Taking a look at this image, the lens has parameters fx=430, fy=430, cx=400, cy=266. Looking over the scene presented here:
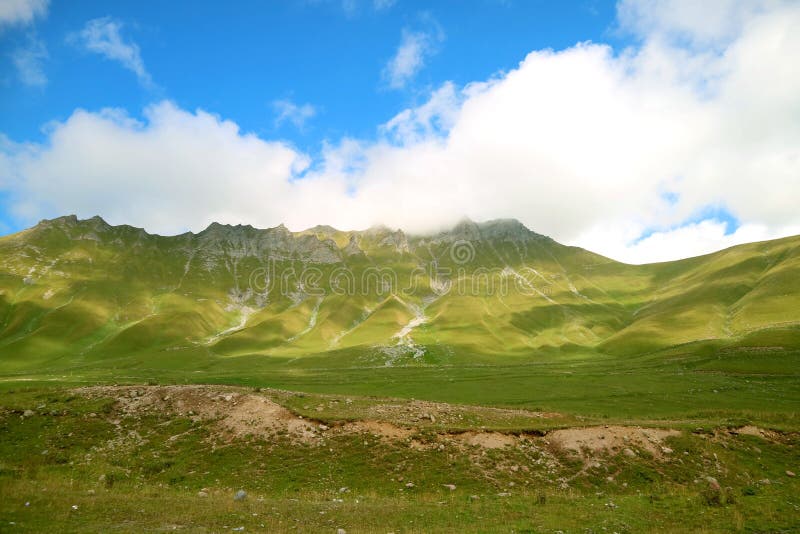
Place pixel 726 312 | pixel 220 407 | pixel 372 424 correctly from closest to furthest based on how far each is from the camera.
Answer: pixel 372 424 < pixel 220 407 < pixel 726 312

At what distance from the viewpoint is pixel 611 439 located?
89.2 feet

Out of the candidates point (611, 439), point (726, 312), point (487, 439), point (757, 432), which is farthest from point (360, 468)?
point (726, 312)

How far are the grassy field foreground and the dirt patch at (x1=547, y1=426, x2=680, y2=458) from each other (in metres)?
0.11

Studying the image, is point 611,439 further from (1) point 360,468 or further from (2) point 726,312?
(2) point 726,312

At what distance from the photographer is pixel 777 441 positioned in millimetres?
29500

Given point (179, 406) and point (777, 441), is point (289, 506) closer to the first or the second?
point (179, 406)

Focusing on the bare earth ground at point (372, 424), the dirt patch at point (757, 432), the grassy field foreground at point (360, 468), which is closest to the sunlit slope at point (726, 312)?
the dirt patch at point (757, 432)

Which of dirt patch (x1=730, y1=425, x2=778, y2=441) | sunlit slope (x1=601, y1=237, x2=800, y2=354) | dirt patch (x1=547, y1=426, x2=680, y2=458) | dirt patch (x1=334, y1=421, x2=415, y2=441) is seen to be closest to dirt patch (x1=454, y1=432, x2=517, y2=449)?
dirt patch (x1=547, y1=426, x2=680, y2=458)

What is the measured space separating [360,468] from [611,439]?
52.0 feet

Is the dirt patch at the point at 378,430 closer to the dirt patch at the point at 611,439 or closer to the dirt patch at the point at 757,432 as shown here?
the dirt patch at the point at 611,439

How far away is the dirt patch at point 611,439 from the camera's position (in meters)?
26.5

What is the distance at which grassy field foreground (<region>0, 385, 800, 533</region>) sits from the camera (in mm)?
17188

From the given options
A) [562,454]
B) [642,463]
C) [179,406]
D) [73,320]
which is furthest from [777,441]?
[73,320]

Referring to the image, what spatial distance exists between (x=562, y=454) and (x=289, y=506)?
16350mm
